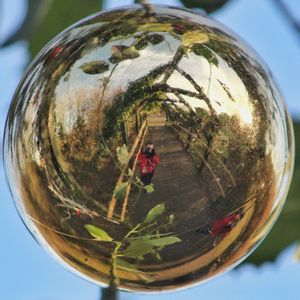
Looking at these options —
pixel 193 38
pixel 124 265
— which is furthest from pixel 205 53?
pixel 124 265

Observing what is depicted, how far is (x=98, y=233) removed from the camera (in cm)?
98

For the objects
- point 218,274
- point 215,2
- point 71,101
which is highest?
point 215,2

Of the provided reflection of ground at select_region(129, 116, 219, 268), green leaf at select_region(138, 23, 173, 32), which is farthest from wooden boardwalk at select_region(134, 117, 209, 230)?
green leaf at select_region(138, 23, 173, 32)

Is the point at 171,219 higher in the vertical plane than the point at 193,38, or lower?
lower

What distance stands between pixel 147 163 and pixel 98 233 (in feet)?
0.33

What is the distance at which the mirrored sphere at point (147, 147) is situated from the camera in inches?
36.6

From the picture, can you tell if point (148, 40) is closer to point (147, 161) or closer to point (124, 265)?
point (147, 161)

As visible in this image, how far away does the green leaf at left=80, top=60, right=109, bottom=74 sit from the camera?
3.09 ft

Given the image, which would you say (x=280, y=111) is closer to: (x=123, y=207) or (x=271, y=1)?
(x=123, y=207)

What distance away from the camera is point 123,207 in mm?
945

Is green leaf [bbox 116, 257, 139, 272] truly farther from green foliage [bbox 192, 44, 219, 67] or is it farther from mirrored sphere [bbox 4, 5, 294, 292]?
green foliage [bbox 192, 44, 219, 67]

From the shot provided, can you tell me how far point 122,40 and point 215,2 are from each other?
76 centimetres

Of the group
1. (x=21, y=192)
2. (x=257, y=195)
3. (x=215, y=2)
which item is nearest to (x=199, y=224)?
(x=257, y=195)

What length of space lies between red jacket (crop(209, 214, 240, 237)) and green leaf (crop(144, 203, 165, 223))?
2.9 inches
